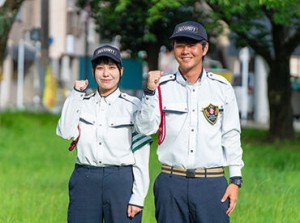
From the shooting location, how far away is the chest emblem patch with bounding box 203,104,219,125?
6.05 metres

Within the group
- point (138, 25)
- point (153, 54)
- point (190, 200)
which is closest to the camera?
point (190, 200)

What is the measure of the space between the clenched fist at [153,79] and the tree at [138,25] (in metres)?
16.7

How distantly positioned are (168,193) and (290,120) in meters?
18.7

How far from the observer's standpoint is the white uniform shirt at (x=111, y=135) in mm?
6281

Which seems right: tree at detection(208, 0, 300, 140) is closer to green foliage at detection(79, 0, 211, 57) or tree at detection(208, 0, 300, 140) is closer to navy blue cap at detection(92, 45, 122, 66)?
green foliage at detection(79, 0, 211, 57)

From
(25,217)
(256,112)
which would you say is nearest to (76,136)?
(25,217)

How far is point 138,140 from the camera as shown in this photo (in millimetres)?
→ 6320

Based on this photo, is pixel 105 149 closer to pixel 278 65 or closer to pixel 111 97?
pixel 111 97

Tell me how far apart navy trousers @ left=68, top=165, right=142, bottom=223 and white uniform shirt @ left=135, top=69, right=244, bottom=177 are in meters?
0.34

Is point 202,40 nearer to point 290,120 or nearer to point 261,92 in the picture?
point 290,120

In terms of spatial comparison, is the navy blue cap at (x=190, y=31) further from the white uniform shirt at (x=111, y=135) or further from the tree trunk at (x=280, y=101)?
the tree trunk at (x=280, y=101)

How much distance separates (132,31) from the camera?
28.4 meters

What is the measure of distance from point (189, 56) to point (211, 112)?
35 centimetres

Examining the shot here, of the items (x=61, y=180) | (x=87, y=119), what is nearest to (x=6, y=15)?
(x=61, y=180)
